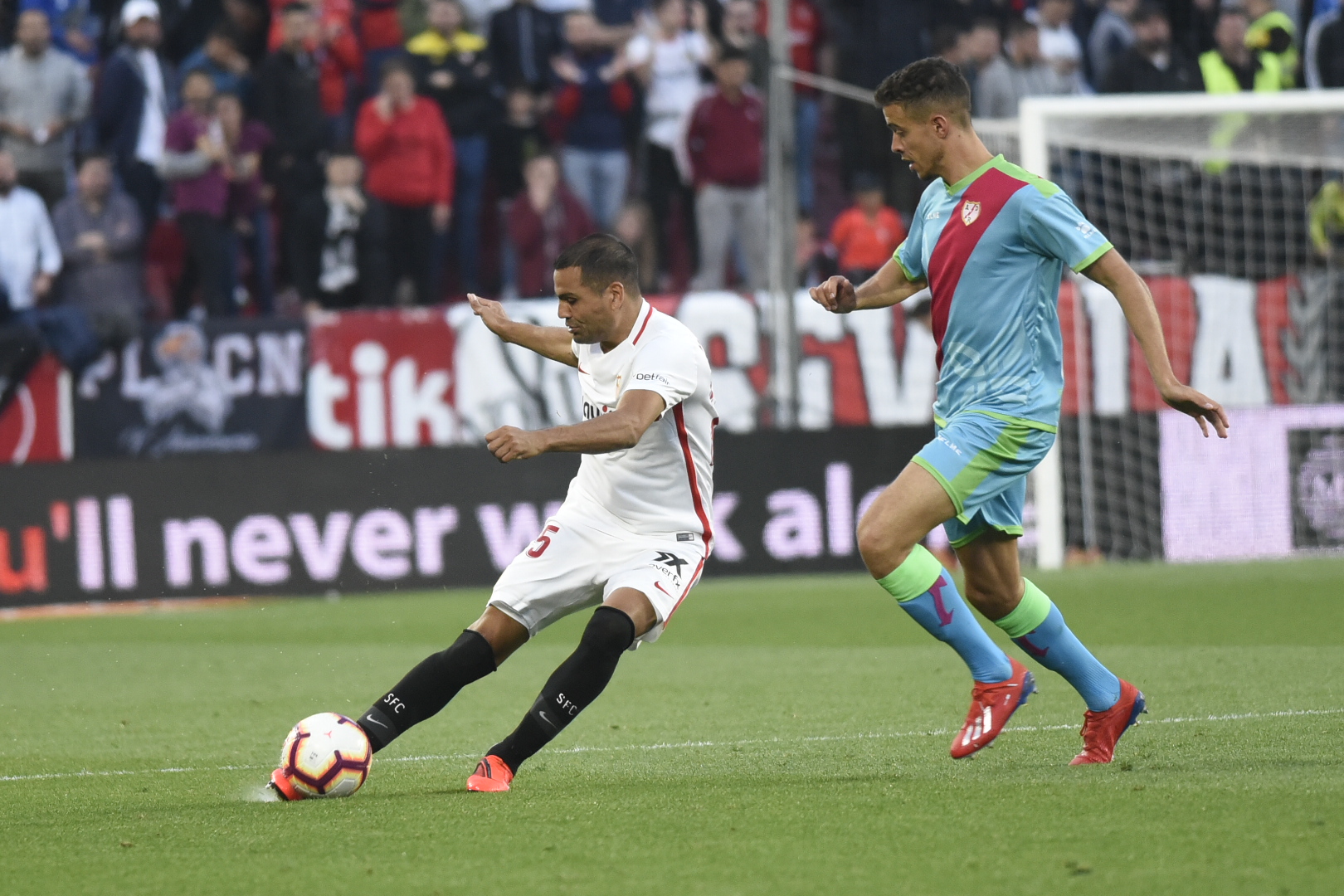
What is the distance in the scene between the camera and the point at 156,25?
15.5 meters

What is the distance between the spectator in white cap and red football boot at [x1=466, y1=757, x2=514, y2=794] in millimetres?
10383

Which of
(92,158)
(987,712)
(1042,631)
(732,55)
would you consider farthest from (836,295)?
(92,158)

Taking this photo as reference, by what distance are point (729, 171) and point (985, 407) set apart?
32.3 ft

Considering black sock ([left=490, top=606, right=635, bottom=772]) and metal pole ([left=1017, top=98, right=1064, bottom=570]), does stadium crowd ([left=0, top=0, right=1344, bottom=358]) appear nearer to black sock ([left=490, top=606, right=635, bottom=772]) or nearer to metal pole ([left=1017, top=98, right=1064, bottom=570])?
metal pole ([left=1017, top=98, right=1064, bottom=570])

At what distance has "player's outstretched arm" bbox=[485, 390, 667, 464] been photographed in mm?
5070

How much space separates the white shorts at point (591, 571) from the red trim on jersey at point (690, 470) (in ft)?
0.25

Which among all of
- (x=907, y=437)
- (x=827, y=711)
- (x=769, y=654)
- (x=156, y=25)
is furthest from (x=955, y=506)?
(x=156, y=25)

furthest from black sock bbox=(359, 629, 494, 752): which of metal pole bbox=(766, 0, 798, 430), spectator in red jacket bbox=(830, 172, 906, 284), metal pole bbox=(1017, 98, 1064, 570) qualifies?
spectator in red jacket bbox=(830, 172, 906, 284)

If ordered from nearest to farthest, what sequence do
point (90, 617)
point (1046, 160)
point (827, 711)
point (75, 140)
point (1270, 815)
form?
1. point (1270, 815)
2. point (827, 711)
3. point (90, 617)
4. point (1046, 160)
5. point (75, 140)

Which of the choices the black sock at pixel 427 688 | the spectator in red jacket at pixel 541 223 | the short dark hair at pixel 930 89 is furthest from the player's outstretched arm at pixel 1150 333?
the spectator in red jacket at pixel 541 223

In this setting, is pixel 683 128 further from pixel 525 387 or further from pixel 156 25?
pixel 156 25

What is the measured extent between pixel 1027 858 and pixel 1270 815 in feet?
2.58

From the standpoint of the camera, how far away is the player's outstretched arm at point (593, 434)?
200 inches

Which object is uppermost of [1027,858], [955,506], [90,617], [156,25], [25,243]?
[156,25]
